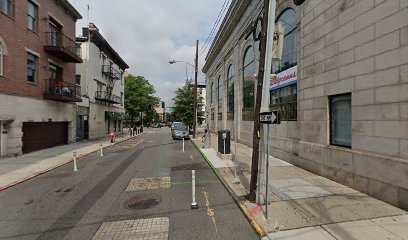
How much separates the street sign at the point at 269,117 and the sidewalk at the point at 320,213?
7.07 ft

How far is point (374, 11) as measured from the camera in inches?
287

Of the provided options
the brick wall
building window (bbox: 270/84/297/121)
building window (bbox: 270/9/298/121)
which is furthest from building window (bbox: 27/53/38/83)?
building window (bbox: 270/84/297/121)

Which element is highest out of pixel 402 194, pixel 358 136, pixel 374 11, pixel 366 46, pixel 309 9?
pixel 309 9

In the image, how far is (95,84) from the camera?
30.7 metres

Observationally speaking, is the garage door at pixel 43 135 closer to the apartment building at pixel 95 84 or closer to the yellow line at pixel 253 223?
the apartment building at pixel 95 84

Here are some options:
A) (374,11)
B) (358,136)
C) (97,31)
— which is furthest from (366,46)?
(97,31)

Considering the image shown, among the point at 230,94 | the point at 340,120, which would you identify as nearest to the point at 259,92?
the point at 340,120

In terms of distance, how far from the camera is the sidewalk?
5.09 meters

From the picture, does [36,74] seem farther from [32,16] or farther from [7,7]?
[7,7]

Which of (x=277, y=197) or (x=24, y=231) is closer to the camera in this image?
(x=24, y=231)

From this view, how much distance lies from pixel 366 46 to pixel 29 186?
12149mm

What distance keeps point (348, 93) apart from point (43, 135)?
20.2 meters

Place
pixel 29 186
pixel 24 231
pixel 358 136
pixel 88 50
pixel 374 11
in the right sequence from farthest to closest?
pixel 88 50 < pixel 29 186 < pixel 358 136 < pixel 374 11 < pixel 24 231

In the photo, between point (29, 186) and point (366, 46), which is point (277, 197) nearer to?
point (366, 46)
